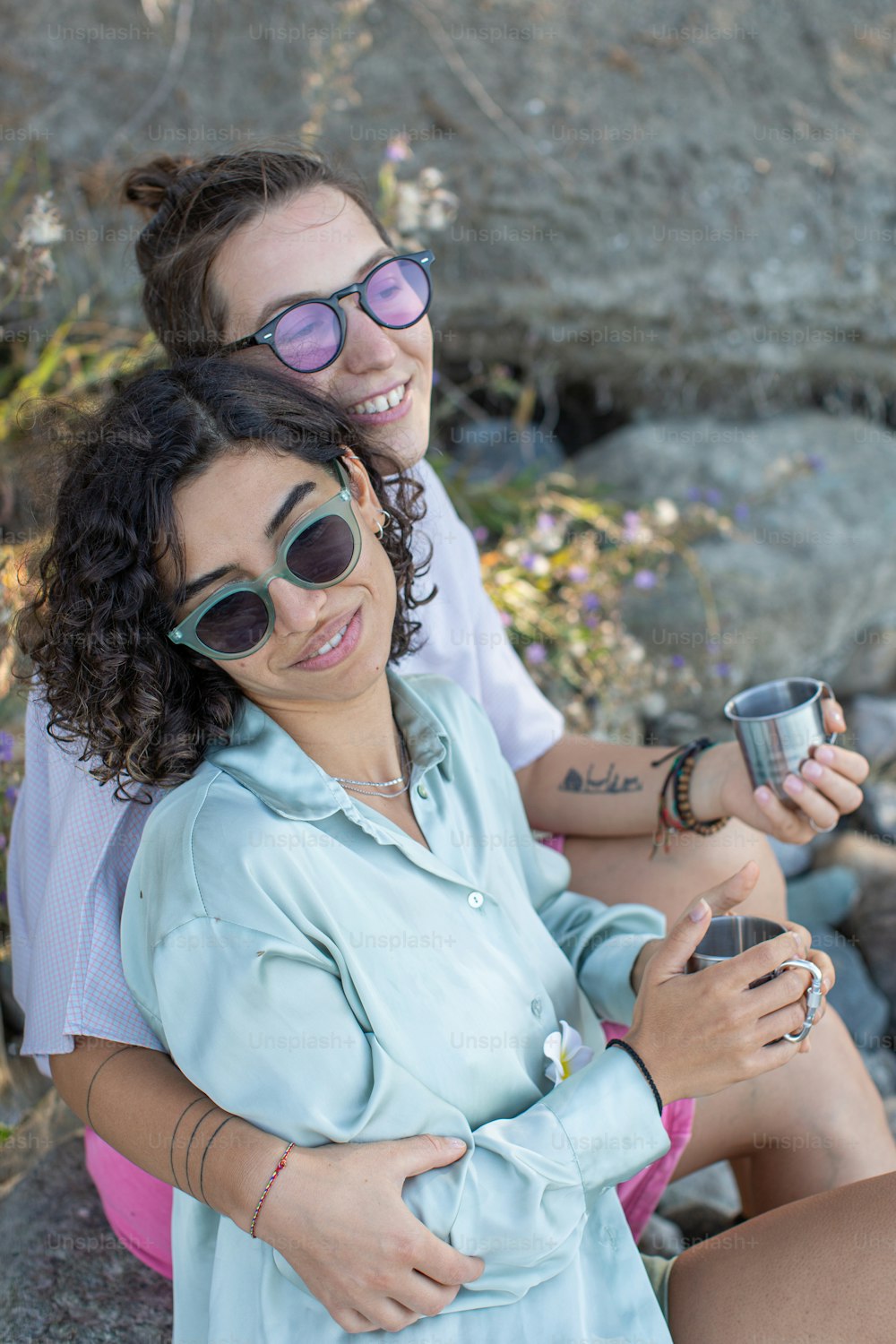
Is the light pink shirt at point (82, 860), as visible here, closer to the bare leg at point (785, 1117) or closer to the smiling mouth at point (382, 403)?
the smiling mouth at point (382, 403)

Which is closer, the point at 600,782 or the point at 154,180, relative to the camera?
the point at 154,180

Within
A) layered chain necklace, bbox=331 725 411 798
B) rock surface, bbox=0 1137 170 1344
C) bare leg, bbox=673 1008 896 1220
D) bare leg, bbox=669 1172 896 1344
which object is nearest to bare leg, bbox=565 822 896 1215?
bare leg, bbox=673 1008 896 1220

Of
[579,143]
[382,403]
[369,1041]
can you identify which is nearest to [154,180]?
[382,403]

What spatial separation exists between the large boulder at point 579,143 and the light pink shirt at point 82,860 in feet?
7.47

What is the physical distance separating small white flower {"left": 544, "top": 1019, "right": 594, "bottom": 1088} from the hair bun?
5.65 ft

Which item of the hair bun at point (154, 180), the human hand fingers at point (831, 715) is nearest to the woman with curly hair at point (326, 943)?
the human hand fingers at point (831, 715)

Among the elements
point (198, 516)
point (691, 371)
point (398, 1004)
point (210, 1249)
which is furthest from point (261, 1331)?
point (691, 371)

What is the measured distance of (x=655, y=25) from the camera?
4.55 metres

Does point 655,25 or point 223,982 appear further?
point 655,25

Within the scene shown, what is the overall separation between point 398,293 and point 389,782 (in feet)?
3.06

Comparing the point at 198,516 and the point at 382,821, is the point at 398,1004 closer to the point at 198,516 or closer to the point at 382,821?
the point at 382,821

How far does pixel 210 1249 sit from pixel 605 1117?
65 centimetres

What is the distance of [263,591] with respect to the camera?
5.31 feet

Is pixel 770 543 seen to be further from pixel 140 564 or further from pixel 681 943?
pixel 140 564
